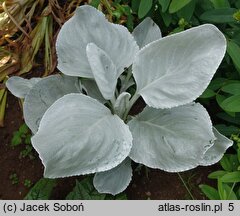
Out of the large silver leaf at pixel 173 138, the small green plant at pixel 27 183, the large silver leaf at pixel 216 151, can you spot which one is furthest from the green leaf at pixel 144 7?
the small green plant at pixel 27 183

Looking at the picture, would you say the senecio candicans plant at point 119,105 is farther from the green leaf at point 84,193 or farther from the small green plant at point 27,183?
the small green plant at point 27,183

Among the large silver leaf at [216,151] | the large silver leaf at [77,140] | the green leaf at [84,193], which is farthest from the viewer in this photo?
the green leaf at [84,193]

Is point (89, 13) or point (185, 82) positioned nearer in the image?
point (185, 82)

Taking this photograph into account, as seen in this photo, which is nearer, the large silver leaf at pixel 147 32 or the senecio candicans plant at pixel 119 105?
the senecio candicans plant at pixel 119 105

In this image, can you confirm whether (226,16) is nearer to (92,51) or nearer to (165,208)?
(92,51)

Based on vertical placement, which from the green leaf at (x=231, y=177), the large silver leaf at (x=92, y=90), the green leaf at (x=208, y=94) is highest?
the large silver leaf at (x=92, y=90)

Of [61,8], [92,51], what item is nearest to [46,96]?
[92,51]
